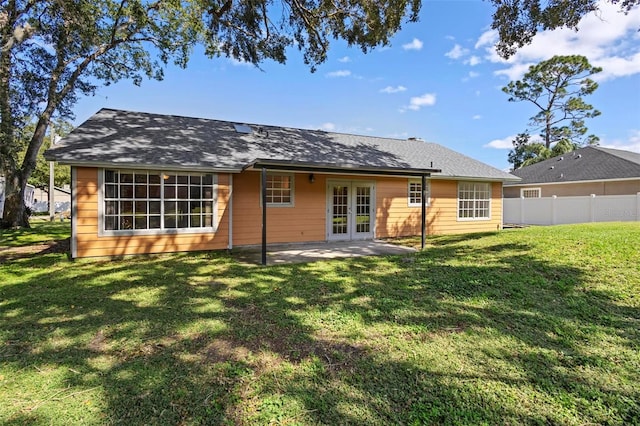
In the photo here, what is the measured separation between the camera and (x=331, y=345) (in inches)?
133

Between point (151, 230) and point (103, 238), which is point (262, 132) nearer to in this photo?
point (151, 230)

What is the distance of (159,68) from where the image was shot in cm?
1538

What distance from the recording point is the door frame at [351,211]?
10406 mm

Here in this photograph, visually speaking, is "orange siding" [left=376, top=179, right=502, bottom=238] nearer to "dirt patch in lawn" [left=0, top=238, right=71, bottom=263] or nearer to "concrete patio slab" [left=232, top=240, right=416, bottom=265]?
"concrete patio slab" [left=232, top=240, right=416, bottom=265]

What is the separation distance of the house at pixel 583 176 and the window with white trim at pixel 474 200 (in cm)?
585

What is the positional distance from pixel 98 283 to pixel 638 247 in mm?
10144

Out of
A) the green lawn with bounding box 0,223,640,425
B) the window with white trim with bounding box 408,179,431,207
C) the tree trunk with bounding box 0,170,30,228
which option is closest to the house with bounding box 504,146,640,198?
the window with white trim with bounding box 408,179,431,207

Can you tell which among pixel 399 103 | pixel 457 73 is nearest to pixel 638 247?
pixel 457 73

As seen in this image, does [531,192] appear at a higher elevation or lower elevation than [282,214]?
higher

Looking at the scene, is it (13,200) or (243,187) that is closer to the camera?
(243,187)

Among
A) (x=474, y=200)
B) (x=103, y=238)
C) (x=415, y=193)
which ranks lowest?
(x=103, y=238)

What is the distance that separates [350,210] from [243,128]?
5.00m

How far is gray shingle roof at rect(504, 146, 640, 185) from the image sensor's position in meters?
16.9

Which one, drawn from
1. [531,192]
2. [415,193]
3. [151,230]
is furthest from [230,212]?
[531,192]
